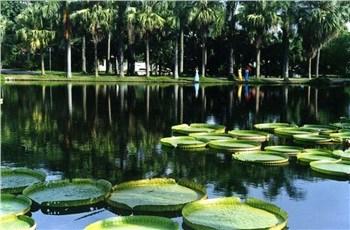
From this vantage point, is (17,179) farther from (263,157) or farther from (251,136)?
(251,136)

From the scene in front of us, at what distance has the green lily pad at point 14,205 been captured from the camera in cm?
690

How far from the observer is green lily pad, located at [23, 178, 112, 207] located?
24.8 ft

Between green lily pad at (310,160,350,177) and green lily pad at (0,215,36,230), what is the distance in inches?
248

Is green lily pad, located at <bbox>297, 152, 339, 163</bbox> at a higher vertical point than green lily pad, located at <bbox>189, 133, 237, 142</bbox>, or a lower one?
lower

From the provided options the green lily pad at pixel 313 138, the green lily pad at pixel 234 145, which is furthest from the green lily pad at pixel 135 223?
the green lily pad at pixel 313 138

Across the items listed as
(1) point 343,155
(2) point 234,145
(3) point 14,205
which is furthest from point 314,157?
(3) point 14,205

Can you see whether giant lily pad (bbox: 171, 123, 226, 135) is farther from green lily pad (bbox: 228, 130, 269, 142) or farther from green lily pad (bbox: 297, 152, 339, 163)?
green lily pad (bbox: 297, 152, 339, 163)

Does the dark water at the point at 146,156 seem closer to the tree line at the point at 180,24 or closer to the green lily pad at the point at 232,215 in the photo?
the green lily pad at the point at 232,215

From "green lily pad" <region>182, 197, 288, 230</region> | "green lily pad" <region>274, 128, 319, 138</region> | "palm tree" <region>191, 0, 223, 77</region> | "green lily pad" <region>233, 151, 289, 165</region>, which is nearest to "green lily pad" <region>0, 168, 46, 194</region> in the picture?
"green lily pad" <region>182, 197, 288, 230</region>

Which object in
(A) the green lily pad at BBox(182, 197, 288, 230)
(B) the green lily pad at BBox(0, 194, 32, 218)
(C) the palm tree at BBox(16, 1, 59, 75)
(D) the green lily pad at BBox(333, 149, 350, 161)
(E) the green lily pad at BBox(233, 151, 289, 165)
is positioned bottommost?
(A) the green lily pad at BBox(182, 197, 288, 230)

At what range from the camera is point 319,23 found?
46.6 meters

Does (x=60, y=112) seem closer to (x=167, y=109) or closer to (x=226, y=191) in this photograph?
(x=167, y=109)

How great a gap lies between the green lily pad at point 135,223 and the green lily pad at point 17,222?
93 cm

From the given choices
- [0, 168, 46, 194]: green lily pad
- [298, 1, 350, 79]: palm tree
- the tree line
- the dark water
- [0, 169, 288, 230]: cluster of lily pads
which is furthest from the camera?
[298, 1, 350, 79]: palm tree
